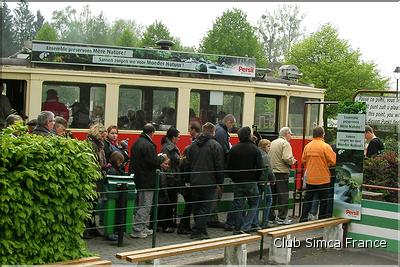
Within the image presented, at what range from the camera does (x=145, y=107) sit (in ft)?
40.4

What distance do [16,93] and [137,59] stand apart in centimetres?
250

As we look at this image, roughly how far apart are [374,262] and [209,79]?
5.77 metres

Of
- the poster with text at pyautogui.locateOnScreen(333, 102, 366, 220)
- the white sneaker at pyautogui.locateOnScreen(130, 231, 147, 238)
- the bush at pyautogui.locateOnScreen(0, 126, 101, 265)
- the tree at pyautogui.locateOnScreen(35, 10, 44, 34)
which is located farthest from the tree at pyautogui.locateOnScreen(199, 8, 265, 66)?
the tree at pyautogui.locateOnScreen(35, 10, 44, 34)

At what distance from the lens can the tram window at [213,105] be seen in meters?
12.8

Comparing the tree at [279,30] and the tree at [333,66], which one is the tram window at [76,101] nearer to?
the tree at [333,66]

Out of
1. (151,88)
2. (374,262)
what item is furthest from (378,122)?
(151,88)

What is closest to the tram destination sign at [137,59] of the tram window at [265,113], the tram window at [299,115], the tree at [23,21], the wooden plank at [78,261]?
the tram window at [265,113]

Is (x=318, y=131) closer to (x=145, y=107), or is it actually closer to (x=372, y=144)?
(x=372, y=144)

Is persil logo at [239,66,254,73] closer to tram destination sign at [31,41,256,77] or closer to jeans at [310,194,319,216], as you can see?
tram destination sign at [31,41,256,77]

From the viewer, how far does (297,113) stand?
14.8 meters

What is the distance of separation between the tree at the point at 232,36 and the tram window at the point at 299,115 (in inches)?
925

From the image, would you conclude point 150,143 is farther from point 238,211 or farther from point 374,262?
point 374,262

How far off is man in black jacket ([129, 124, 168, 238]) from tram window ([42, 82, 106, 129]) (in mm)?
3115

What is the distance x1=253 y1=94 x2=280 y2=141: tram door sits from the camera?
1389 cm
